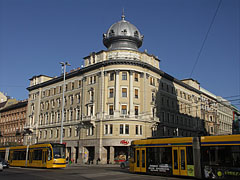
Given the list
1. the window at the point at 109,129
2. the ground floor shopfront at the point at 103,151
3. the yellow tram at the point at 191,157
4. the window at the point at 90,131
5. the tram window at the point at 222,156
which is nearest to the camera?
the tram window at the point at 222,156

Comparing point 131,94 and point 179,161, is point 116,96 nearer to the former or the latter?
point 131,94

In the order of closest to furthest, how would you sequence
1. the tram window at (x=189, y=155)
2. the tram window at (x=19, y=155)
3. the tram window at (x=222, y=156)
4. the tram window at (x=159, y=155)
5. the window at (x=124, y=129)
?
the tram window at (x=222, y=156) < the tram window at (x=189, y=155) < the tram window at (x=159, y=155) < the tram window at (x=19, y=155) < the window at (x=124, y=129)

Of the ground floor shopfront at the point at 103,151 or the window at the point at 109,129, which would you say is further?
the window at the point at 109,129

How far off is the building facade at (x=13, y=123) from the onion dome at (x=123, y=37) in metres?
33.7

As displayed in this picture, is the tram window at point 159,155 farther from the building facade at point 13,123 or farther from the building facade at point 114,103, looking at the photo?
the building facade at point 13,123

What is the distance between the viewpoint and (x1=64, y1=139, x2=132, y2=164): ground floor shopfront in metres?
47.8

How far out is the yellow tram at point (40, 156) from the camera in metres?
31.1

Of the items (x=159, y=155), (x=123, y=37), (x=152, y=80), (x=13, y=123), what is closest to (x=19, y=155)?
(x=159, y=155)

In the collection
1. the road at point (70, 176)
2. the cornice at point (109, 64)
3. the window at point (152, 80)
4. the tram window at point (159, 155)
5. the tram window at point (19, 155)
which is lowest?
the road at point (70, 176)

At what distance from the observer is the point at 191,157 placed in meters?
20.1

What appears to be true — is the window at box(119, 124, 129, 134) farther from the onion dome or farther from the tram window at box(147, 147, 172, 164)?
the tram window at box(147, 147, 172, 164)

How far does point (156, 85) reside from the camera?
56500 millimetres

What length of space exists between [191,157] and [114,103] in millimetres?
30379

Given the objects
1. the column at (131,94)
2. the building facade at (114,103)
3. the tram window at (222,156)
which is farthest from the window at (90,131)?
the tram window at (222,156)
